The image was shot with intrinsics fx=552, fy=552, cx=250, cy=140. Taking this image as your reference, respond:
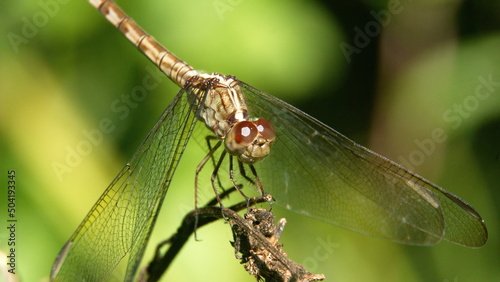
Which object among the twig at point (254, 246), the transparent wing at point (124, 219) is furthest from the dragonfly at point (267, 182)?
the twig at point (254, 246)

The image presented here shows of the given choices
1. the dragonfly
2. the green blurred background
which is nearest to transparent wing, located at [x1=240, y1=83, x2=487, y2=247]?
the dragonfly

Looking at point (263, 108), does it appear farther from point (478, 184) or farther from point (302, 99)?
point (478, 184)

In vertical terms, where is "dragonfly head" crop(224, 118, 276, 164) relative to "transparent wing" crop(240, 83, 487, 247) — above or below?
below

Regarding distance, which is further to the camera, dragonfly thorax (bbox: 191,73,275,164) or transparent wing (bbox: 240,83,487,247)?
transparent wing (bbox: 240,83,487,247)

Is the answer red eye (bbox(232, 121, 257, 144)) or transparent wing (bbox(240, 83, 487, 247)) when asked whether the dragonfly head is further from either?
transparent wing (bbox(240, 83, 487, 247))

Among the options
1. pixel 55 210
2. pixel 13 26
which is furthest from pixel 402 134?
pixel 13 26

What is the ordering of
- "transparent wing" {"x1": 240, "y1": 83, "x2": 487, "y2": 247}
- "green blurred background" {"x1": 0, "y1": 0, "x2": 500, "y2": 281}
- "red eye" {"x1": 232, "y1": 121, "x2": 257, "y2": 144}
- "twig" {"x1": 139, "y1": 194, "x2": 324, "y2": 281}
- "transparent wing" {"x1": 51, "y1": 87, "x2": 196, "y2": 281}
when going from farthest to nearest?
1. "green blurred background" {"x1": 0, "y1": 0, "x2": 500, "y2": 281}
2. "transparent wing" {"x1": 240, "y1": 83, "x2": 487, "y2": 247}
3. "red eye" {"x1": 232, "y1": 121, "x2": 257, "y2": 144}
4. "transparent wing" {"x1": 51, "y1": 87, "x2": 196, "y2": 281}
5. "twig" {"x1": 139, "y1": 194, "x2": 324, "y2": 281}
